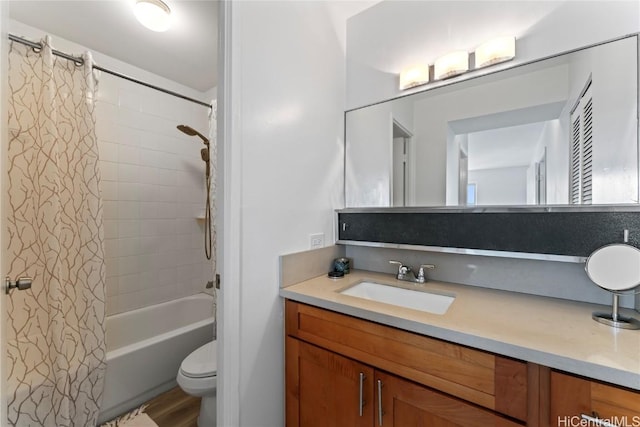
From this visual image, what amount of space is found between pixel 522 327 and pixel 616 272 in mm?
346

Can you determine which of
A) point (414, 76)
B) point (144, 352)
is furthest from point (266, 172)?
point (144, 352)

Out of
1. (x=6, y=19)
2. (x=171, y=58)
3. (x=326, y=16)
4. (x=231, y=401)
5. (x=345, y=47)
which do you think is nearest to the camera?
(x=6, y=19)

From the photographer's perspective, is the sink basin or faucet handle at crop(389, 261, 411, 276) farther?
faucet handle at crop(389, 261, 411, 276)

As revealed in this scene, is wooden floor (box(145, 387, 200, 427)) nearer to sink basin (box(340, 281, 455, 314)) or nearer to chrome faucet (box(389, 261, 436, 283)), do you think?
sink basin (box(340, 281, 455, 314))

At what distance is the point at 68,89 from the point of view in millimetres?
1592

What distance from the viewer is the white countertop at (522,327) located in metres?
0.63

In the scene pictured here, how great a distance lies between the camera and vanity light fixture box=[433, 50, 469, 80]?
4.27 ft

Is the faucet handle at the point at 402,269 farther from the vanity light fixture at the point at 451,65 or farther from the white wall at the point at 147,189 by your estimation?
the white wall at the point at 147,189

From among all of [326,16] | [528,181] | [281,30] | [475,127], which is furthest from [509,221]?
[326,16]

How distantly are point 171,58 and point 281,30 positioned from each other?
1246 millimetres

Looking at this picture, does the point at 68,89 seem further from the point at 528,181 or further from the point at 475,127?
the point at 528,181

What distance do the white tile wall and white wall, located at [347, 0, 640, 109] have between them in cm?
167

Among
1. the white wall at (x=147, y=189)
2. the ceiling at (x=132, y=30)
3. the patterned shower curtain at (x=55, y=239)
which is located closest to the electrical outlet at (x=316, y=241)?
the patterned shower curtain at (x=55, y=239)

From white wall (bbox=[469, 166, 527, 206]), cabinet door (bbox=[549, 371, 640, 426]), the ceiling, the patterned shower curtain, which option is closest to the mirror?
white wall (bbox=[469, 166, 527, 206])
